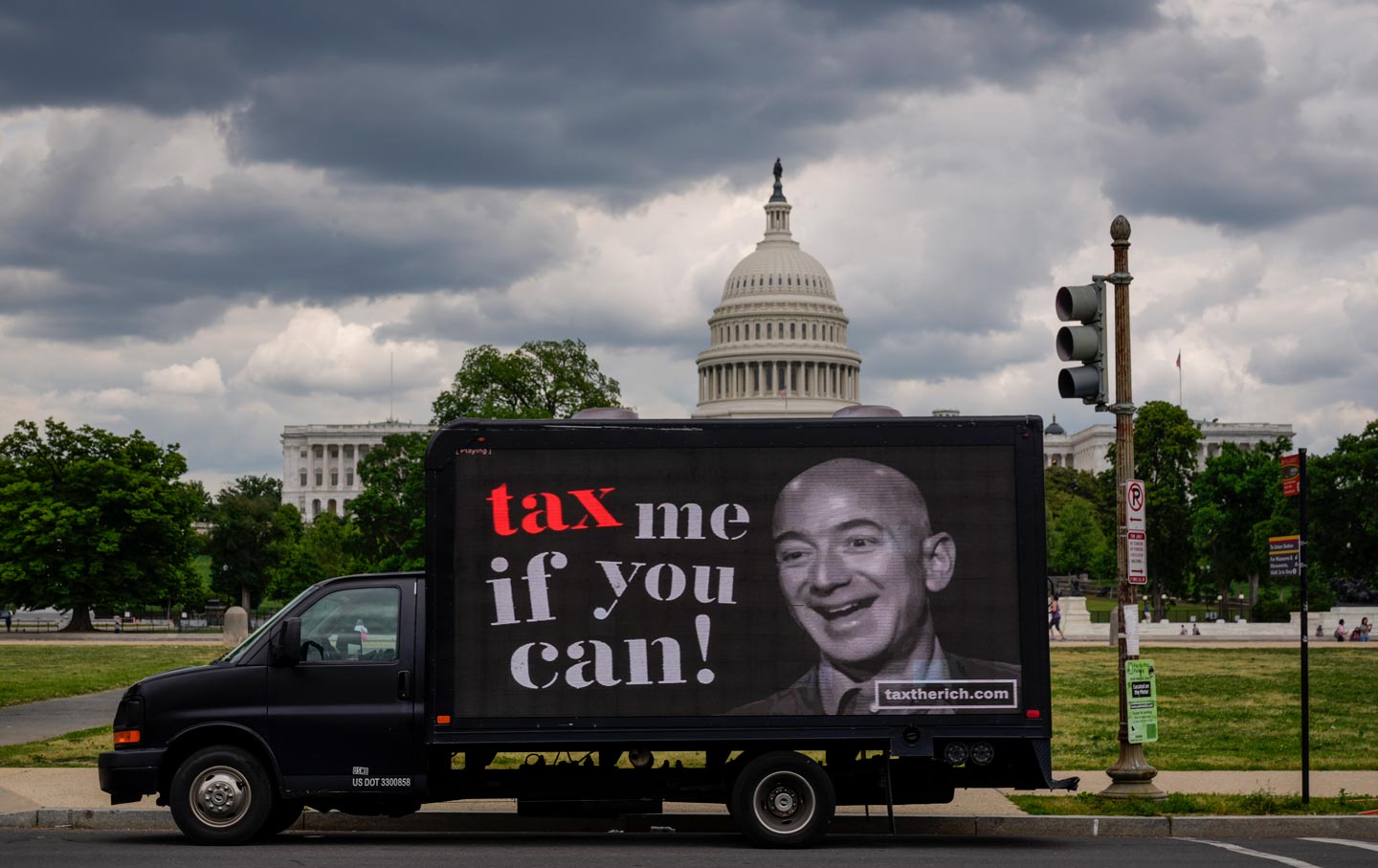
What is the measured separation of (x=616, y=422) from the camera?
13727 mm

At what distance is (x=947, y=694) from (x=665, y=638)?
231 cm

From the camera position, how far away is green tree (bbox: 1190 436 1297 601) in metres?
92.5

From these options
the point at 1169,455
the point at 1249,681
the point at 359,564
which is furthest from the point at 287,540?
the point at 1249,681

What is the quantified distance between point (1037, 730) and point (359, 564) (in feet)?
238

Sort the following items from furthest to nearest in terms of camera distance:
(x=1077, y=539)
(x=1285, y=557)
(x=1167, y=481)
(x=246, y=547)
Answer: (x=1077, y=539)
(x=246, y=547)
(x=1167, y=481)
(x=1285, y=557)

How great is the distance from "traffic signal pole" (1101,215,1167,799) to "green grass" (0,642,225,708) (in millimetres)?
20857

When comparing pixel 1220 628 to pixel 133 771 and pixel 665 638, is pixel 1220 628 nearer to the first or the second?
pixel 665 638

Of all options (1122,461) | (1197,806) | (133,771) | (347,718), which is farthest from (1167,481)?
(133,771)

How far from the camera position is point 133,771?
44.5ft

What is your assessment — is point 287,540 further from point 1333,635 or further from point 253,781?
point 253,781

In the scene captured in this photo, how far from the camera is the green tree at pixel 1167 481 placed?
295 ft

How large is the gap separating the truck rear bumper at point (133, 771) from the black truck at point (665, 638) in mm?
19

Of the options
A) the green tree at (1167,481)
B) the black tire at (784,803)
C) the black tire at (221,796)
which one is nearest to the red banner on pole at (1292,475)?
the black tire at (784,803)

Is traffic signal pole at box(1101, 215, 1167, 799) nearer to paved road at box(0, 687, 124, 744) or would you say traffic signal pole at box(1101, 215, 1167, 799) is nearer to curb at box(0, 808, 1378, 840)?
curb at box(0, 808, 1378, 840)
